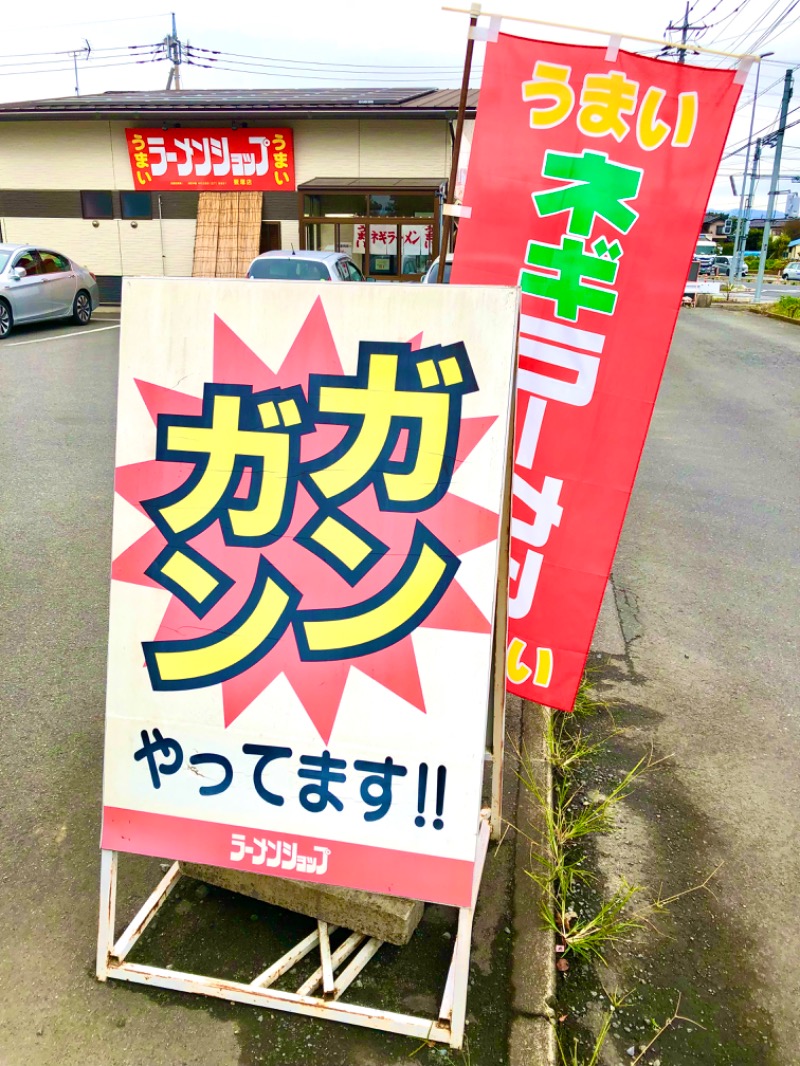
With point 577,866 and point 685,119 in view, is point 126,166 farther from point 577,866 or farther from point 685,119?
point 577,866

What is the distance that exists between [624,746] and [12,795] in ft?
8.08

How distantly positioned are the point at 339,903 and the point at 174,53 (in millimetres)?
42367

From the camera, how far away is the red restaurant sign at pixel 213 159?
65.1 ft

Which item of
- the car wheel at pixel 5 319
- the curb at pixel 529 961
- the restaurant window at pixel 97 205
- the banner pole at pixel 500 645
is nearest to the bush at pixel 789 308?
the restaurant window at pixel 97 205

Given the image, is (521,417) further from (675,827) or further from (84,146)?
(84,146)

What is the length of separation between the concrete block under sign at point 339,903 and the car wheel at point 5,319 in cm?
1344

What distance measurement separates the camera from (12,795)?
3080 millimetres

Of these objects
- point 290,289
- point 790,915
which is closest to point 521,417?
point 290,289

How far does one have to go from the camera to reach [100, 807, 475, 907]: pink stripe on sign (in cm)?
212

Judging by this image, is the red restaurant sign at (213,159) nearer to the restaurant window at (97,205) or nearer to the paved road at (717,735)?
the restaurant window at (97,205)

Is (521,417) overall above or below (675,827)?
above

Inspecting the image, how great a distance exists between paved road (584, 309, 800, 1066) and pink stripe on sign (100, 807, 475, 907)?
2.53ft

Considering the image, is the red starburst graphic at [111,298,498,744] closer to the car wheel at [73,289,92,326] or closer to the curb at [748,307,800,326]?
the car wheel at [73,289,92,326]

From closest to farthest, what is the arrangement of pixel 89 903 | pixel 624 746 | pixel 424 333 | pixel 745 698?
1. pixel 424 333
2. pixel 89 903
3. pixel 624 746
4. pixel 745 698
